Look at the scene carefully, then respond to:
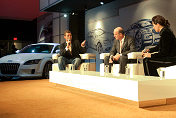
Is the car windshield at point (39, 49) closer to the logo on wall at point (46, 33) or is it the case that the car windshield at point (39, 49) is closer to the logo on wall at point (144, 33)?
Answer: the logo on wall at point (144, 33)

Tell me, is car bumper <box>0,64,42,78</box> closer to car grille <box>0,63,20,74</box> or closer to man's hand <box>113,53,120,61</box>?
car grille <box>0,63,20,74</box>

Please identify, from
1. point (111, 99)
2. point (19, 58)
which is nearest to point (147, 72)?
point (111, 99)

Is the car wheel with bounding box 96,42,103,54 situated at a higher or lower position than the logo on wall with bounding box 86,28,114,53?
lower

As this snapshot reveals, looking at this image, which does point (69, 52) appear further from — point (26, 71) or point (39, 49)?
point (39, 49)

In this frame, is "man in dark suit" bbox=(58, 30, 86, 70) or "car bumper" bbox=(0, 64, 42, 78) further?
"car bumper" bbox=(0, 64, 42, 78)

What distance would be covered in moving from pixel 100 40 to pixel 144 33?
102 inches

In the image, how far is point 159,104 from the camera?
9.97ft

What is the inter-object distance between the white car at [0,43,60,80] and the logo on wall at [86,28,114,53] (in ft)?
8.03

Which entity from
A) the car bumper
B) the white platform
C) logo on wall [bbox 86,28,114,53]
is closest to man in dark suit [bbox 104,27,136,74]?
the white platform

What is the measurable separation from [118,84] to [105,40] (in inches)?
244

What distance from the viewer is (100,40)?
9.56 m

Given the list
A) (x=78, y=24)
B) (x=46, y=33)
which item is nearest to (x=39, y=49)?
(x=78, y=24)

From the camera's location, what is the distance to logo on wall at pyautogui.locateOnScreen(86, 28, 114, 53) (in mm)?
9094

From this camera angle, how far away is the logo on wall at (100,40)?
9094mm
